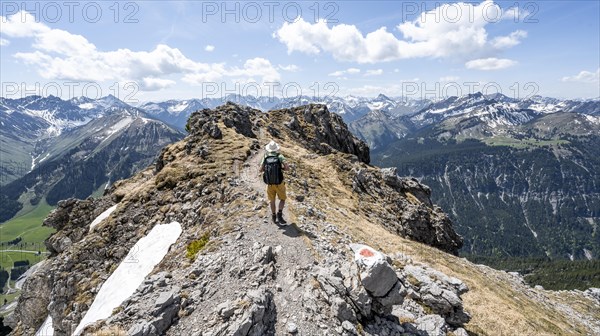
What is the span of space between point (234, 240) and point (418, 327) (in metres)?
11.9

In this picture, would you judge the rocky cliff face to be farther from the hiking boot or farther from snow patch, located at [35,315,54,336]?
the hiking boot

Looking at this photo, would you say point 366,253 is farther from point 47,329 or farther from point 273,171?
point 47,329

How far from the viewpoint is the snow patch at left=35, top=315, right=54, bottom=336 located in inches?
1291

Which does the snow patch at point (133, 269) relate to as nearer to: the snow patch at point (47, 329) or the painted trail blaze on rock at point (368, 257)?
the snow patch at point (47, 329)

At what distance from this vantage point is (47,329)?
111 feet

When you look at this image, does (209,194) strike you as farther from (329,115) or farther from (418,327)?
(329,115)

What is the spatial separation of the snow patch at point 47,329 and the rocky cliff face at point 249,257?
24 centimetres

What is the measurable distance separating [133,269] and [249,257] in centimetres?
1358

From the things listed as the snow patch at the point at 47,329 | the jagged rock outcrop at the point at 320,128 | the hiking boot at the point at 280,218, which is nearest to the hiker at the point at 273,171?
the hiking boot at the point at 280,218

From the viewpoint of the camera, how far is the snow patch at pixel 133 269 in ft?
81.0

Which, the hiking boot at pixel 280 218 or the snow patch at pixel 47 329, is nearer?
the hiking boot at pixel 280 218

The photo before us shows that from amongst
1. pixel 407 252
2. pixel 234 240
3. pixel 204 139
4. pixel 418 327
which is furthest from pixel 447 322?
pixel 204 139

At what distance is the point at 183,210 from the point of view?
109ft

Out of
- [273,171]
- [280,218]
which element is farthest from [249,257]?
[273,171]
